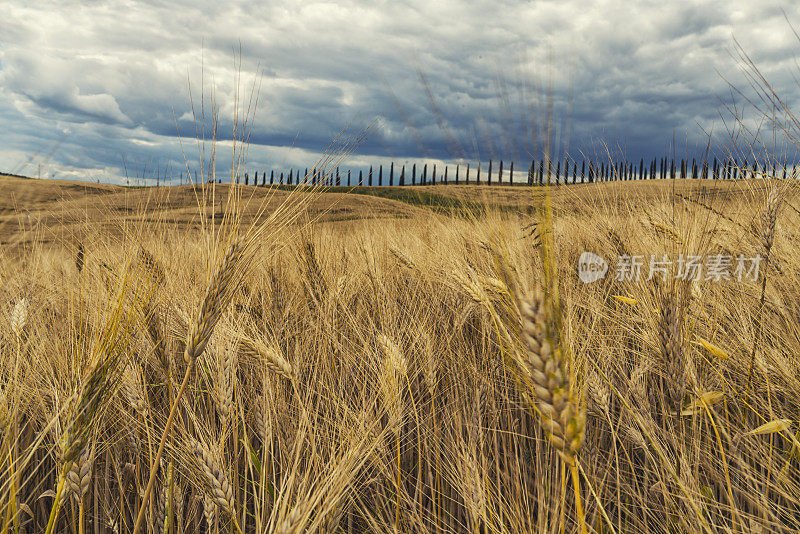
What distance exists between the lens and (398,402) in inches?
51.9

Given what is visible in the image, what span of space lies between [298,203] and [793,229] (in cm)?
395

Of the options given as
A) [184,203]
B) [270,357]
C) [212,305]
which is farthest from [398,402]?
[184,203]

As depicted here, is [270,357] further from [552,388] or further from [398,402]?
[552,388]

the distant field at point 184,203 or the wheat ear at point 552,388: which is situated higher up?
the distant field at point 184,203

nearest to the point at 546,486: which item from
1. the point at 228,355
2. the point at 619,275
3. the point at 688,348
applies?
the point at 688,348

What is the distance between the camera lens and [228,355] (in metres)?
1.37

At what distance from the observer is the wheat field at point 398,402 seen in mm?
939

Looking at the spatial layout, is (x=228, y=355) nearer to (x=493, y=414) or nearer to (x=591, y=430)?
(x=493, y=414)

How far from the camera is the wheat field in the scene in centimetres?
94

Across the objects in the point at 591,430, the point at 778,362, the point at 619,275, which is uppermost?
the point at 619,275

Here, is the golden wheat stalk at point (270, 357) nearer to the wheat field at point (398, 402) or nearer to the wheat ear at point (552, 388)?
the wheat field at point (398, 402)

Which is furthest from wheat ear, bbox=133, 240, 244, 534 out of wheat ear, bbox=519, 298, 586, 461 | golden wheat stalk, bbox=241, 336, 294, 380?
wheat ear, bbox=519, 298, 586, 461

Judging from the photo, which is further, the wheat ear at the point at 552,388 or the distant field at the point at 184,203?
the distant field at the point at 184,203

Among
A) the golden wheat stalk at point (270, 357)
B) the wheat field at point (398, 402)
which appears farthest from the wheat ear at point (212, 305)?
the golden wheat stalk at point (270, 357)
